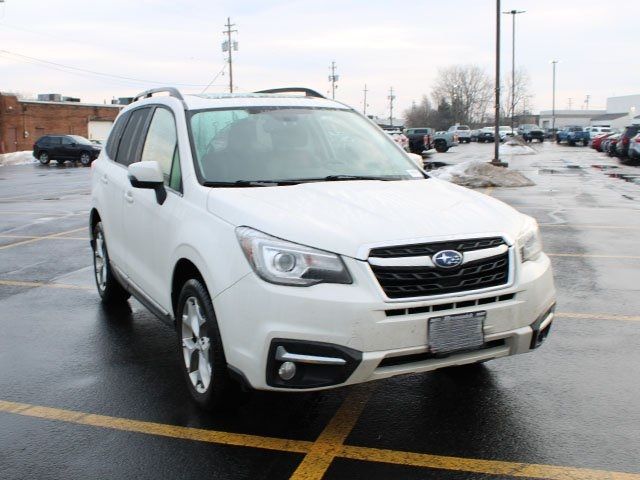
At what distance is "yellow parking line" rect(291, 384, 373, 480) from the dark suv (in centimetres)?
3866

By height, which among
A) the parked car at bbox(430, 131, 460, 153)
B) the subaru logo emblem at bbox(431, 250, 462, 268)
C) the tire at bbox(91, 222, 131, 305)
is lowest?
the tire at bbox(91, 222, 131, 305)

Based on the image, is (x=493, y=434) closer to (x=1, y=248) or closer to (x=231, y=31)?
(x=1, y=248)

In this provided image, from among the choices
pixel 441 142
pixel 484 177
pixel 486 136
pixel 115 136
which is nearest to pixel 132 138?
pixel 115 136

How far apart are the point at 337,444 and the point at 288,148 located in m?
2.07

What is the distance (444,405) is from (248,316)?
1489 millimetres

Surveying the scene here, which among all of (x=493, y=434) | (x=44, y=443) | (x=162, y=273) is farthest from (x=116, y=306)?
(x=493, y=434)

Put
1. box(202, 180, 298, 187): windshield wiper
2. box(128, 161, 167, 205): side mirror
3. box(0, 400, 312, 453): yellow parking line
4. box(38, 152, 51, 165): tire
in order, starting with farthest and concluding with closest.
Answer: box(38, 152, 51, 165): tire, box(128, 161, 167, 205): side mirror, box(202, 180, 298, 187): windshield wiper, box(0, 400, 312, 453): yellow parking line

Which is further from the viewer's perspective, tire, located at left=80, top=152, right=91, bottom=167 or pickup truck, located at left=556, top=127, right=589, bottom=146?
pickup truck, located at left=556, top=127, right=589, bottom=146

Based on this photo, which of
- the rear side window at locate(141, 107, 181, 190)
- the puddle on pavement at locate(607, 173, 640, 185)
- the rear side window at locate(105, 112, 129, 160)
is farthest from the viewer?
the puddle on pavement at locate(607, 173, 640, 185)

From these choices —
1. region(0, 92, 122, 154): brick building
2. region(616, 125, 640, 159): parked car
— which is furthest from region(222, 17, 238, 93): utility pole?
region(616, 125, 640, 159): parked car

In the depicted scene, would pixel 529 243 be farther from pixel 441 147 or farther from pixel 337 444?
pixel 441 147

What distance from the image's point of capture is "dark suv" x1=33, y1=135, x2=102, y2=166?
40.3 meters

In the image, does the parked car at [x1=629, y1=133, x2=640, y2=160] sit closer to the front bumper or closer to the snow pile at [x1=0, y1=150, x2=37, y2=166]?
the front bumper

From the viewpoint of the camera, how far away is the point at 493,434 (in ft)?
12.1
